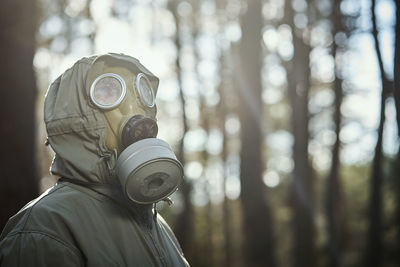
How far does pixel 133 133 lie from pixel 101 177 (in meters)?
0.29

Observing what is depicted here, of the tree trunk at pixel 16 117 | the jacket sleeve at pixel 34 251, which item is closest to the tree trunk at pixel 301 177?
the tree trunk at pixel 16 117

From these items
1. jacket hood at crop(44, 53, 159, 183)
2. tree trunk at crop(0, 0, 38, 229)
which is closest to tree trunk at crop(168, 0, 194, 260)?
tree trunk at crop(0, 0, 38, 229)

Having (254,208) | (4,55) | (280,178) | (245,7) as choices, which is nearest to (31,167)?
(4,55)

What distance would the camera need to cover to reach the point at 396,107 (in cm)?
341

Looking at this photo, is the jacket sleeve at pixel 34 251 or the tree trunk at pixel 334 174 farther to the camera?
the tree trunk at pixel 334 174

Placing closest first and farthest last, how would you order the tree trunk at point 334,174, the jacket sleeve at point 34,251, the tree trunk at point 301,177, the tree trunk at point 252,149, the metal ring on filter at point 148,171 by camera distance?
the jacket sleeve at point 34,251, the metal ring on filter at point 148,171, the tree trunk at point 252,149, the tree trunk at point 334,174, the tree trunk at point 301,177

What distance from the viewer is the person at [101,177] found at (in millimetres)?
2102

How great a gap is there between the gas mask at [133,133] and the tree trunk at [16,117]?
3358mm

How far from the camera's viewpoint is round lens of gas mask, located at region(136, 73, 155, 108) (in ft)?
8.79

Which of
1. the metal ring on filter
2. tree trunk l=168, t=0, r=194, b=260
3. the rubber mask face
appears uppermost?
the rubber mask face

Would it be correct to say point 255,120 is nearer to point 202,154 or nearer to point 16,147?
point 16,147

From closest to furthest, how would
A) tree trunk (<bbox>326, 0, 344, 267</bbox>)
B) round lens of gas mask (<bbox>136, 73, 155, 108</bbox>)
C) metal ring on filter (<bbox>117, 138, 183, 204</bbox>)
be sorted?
metal ring on filter (<bbox>117, 138, 183, 204</bbox>)
round lens of gas mask (<bbox>136, 73, 155, 108</bbox>)
tree trunk (<bbox>326, 0, 344, 267</bbox>)

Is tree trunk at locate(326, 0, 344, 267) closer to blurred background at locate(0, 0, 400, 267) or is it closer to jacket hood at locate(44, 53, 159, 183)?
blurred background at locate(0, 0, 400, 267)

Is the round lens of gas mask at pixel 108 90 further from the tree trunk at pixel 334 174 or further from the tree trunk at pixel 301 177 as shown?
the tree trunk at pixel 301 177
